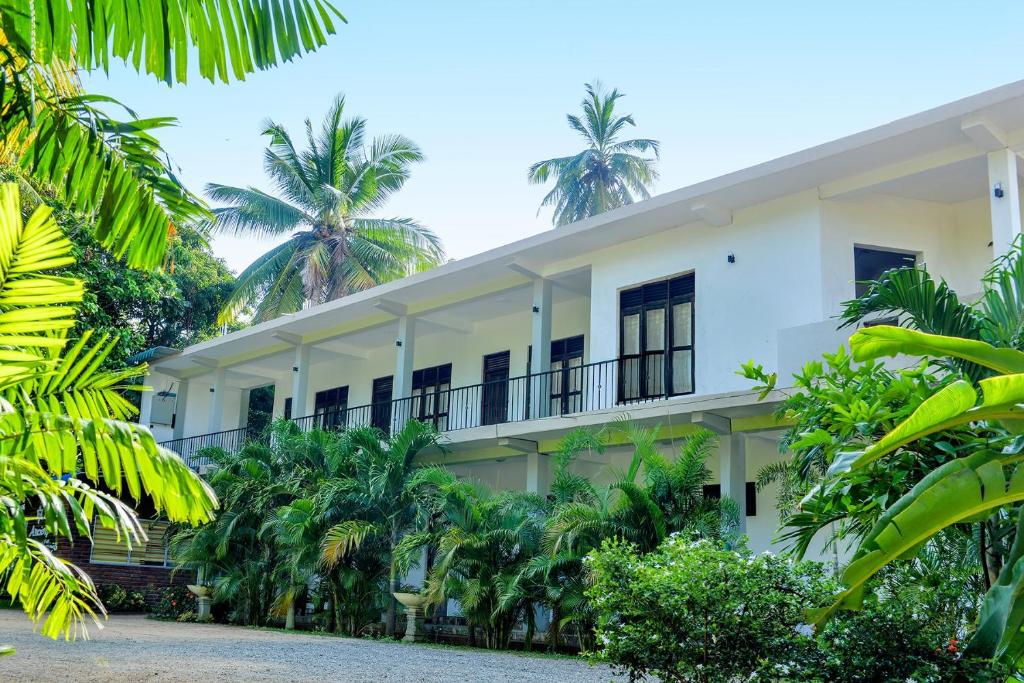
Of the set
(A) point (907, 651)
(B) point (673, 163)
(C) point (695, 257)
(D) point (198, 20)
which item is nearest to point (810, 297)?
(C) point (695, 257)

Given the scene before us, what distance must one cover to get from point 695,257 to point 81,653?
9.58 m

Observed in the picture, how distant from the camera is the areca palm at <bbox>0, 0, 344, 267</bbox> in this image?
3.96 metres

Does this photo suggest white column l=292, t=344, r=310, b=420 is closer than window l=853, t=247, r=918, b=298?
No

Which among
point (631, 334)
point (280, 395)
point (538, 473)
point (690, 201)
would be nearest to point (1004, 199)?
point (690, 201)

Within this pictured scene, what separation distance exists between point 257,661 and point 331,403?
14.3 meters

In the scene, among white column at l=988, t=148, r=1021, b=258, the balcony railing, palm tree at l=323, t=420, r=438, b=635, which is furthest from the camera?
the balcony railing

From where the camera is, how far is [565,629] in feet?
A: 45.8

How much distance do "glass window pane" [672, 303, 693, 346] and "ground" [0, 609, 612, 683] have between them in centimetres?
515

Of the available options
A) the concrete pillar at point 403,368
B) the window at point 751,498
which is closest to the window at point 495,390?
the concrete pillar at point 403,368

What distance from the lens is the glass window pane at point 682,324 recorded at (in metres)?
15.5

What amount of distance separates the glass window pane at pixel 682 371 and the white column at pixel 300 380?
913cm

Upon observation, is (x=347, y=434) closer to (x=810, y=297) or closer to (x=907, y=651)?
(x=810, y=297)

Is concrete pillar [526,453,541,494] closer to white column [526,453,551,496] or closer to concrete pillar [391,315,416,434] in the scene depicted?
white column [526,453,551,496]

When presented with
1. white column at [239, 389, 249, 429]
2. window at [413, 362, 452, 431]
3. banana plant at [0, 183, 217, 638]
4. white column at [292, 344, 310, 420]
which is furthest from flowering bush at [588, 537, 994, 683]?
white column at [239, 389, 249, 429]
